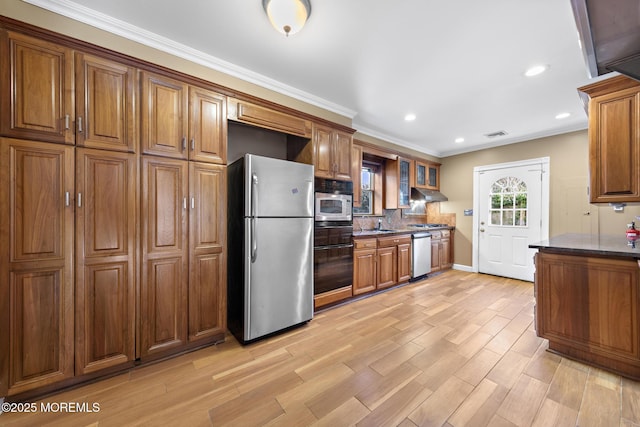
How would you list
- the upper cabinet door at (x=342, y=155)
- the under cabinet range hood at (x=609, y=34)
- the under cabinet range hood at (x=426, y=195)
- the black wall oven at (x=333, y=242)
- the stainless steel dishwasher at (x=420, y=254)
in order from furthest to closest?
the under cabinet range hood at (x=426, y=195)
the stainless steel dishwasher at (x=420, y=254)
the upper cabinet door at (x=342, y=155)
the black wall oven at (x=333, y=242)
the under cabinet range hood at (x=609, y=34)

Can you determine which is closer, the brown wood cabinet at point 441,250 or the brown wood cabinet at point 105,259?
the brown wood cabinet at point 105,259

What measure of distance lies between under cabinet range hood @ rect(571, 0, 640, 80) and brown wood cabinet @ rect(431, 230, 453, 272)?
12.1 ft

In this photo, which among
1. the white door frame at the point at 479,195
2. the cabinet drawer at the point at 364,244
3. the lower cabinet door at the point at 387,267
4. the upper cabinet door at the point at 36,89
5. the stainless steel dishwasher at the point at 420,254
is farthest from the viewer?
the stainless steel dishwasher at the point at 420,254

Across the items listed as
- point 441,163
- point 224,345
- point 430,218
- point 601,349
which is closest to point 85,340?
point 224,345

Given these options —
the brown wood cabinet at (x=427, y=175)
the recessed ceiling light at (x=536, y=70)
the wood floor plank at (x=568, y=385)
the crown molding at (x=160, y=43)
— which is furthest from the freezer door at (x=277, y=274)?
the brown wood cabinet at (x=427, y=175)

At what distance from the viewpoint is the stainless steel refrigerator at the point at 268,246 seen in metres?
2.16

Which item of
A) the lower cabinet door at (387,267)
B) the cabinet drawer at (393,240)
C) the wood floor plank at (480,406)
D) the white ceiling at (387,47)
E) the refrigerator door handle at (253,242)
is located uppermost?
the white ceiling at (387,47)

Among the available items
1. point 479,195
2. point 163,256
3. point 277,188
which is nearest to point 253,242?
point 277,188

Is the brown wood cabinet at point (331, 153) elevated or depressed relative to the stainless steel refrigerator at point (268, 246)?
elevated

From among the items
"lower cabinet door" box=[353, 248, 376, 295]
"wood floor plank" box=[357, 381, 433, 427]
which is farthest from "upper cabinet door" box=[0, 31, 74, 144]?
"lower cabinet door" box=[353, 248, 376, 295]

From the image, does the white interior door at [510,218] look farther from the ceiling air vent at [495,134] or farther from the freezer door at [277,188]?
the freezer door at [277,188]

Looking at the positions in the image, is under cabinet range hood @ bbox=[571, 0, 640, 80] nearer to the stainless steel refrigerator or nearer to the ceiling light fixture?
the ceiling light fixture

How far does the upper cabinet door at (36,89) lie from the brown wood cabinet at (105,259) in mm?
210

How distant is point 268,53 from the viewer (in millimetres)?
2094
